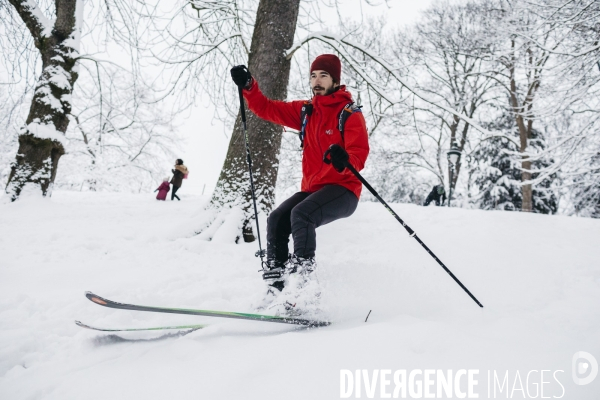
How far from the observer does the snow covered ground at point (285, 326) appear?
1.35 m

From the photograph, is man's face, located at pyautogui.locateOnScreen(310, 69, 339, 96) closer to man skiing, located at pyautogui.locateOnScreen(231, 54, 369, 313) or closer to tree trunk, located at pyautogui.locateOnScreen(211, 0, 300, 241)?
man skiing, located at pyautogui.locateOnScreen(231, 54, 369, 313)

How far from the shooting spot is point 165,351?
1645 millimetres

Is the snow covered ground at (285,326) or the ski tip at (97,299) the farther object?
the ski tip at (97,299)

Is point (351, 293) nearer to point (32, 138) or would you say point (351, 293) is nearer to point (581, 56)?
point (32, 138)

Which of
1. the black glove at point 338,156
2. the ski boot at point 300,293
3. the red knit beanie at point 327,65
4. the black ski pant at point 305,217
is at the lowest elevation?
the ski boot at point 300,293

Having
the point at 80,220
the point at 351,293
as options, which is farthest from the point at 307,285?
the point at 80,220

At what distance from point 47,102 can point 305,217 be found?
580cm

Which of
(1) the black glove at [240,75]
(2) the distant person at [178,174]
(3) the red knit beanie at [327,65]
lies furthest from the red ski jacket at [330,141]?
(2) the distant person at [178,174]

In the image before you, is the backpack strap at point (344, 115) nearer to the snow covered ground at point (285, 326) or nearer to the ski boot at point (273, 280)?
the ski boot at point (273, 280)

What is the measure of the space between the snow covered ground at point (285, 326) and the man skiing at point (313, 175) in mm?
307

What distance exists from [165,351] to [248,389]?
60cm

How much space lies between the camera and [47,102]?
563 cm

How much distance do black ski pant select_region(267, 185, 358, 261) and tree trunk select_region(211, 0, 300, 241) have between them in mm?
1739

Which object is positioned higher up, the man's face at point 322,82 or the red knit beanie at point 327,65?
the red knit beanie at point 327,65
